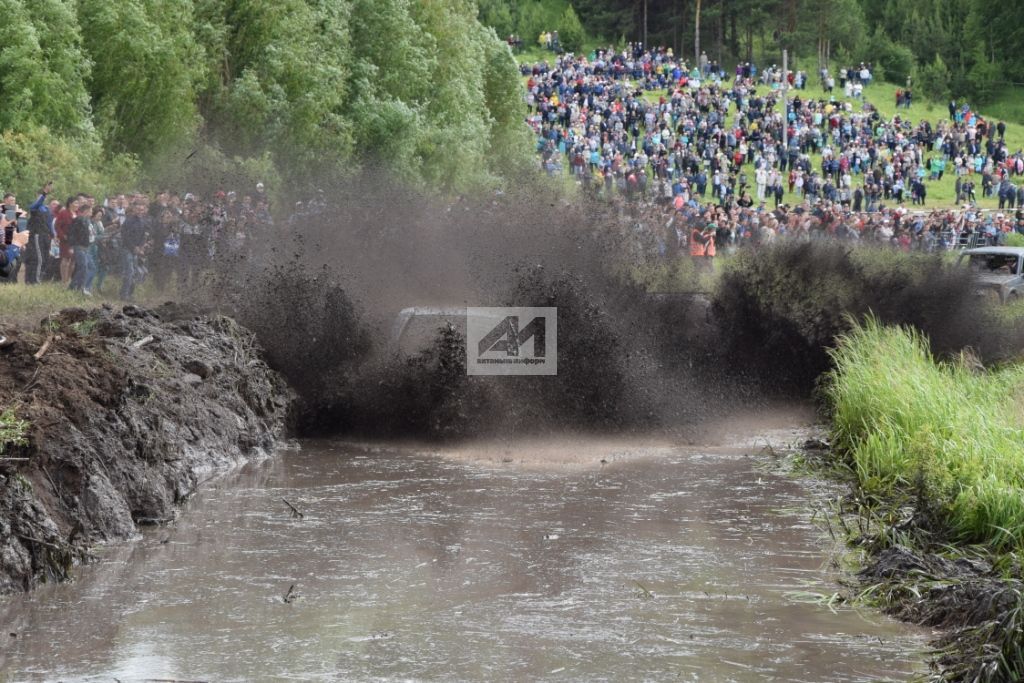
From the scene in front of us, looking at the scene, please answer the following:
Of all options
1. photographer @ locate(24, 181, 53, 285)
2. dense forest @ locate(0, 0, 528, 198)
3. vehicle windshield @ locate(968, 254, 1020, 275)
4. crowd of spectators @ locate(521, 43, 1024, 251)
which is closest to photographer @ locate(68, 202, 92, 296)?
photographer @ locate(24, 181, 53, 285)

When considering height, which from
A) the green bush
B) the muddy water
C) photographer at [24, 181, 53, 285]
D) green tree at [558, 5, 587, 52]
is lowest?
the muddy water

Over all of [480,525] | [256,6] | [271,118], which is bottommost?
[480,525]

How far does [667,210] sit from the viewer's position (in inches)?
1516

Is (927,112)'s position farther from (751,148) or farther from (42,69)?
(42,69)

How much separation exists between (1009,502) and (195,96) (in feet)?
92.4

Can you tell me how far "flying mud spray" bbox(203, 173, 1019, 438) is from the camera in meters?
19.0

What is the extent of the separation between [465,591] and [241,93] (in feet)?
94.3

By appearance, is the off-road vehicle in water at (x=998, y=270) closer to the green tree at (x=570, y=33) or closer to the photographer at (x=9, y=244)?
the photographer at (x=9, y=244)

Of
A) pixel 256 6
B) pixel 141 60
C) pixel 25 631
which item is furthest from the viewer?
pixel 256 6

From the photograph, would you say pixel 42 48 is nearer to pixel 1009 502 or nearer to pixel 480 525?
pixel 480 525

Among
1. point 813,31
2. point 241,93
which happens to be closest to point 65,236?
point 241,93

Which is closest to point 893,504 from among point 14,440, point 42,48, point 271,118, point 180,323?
point 14,440

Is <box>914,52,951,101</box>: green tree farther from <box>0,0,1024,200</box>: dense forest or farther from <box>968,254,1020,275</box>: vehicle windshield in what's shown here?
<box>968,254,1020,275</box>: vehicle windshield

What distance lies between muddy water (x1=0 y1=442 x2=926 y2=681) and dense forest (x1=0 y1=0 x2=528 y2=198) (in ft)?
50.4
